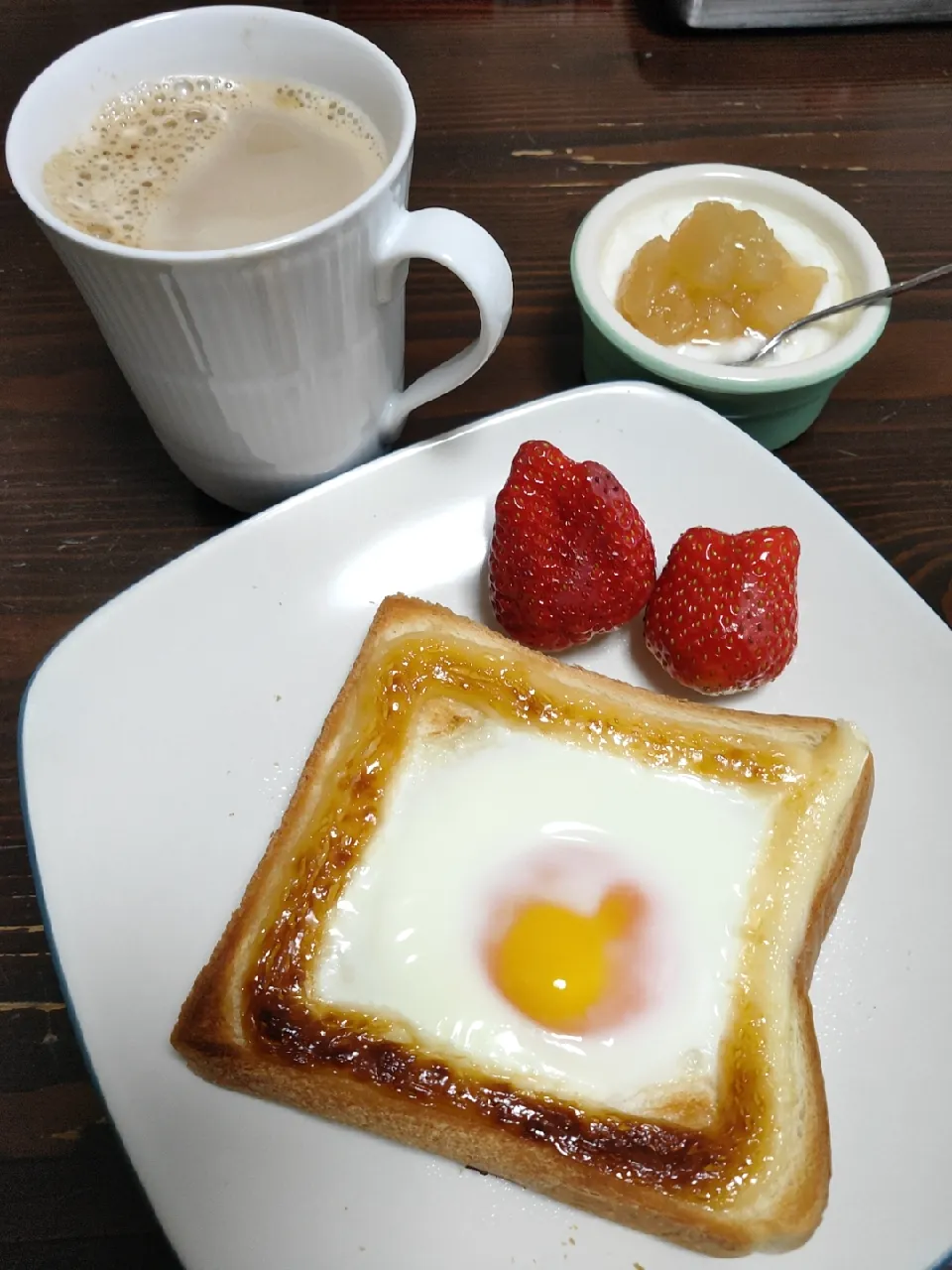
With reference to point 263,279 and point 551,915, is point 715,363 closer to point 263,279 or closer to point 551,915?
point 263,279

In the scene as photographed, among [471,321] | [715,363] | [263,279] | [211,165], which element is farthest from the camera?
[471,321]

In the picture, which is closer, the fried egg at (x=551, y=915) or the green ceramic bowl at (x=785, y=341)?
the fried egg at (x=551, y=915)

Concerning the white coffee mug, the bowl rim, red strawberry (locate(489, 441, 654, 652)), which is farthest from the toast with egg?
the bowl rim

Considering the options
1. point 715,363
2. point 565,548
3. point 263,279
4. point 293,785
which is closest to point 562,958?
point 293,785

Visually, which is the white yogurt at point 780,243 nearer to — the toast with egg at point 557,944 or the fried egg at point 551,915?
the toast with egg at point 557,944

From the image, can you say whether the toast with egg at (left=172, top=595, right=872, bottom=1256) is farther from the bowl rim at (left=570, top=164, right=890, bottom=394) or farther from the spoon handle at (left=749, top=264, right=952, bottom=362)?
the spoon handle at (left=749, top=264, right=952, bottom=362)

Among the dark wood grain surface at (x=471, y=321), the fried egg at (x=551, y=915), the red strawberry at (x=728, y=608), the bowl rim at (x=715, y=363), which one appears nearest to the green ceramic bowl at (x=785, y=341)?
the bowl rim at (x=715, y=363)
